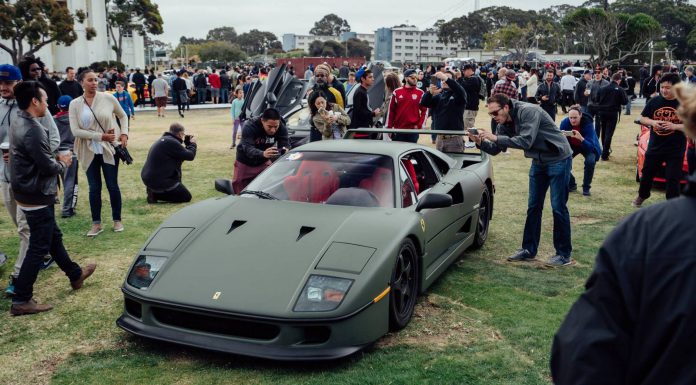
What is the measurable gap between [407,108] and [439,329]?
6.01 meters

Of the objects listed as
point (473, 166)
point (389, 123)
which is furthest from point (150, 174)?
point (473, 166)

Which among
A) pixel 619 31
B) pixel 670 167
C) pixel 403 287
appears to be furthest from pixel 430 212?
pixel 619 31

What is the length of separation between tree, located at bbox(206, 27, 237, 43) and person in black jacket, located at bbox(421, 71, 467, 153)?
167791mm

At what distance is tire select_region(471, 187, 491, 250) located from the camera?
A: 677 centimetres

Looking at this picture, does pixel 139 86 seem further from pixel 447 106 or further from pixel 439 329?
pixel 439 329

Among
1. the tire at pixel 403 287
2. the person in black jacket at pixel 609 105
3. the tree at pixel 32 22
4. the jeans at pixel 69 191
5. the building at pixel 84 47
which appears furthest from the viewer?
the building at pixel 84 47

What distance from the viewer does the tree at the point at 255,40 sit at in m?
168

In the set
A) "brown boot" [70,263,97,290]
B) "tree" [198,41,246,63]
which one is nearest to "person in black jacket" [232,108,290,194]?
"brown boot" [70,263,97,290]

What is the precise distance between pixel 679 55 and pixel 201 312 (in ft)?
253

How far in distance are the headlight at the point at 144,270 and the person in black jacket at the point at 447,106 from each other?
6.46m

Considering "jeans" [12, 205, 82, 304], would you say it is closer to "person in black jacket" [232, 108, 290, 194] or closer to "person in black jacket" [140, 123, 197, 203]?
"person in black jacket" [232, 108, 290, 194]

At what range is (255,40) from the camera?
553 ft

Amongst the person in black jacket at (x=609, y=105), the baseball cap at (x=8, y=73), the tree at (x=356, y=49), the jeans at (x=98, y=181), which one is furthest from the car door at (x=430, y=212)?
the tree at (x=356, y=49)

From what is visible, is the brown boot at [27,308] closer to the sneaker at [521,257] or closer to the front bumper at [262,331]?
the front bumper at [262,331]
